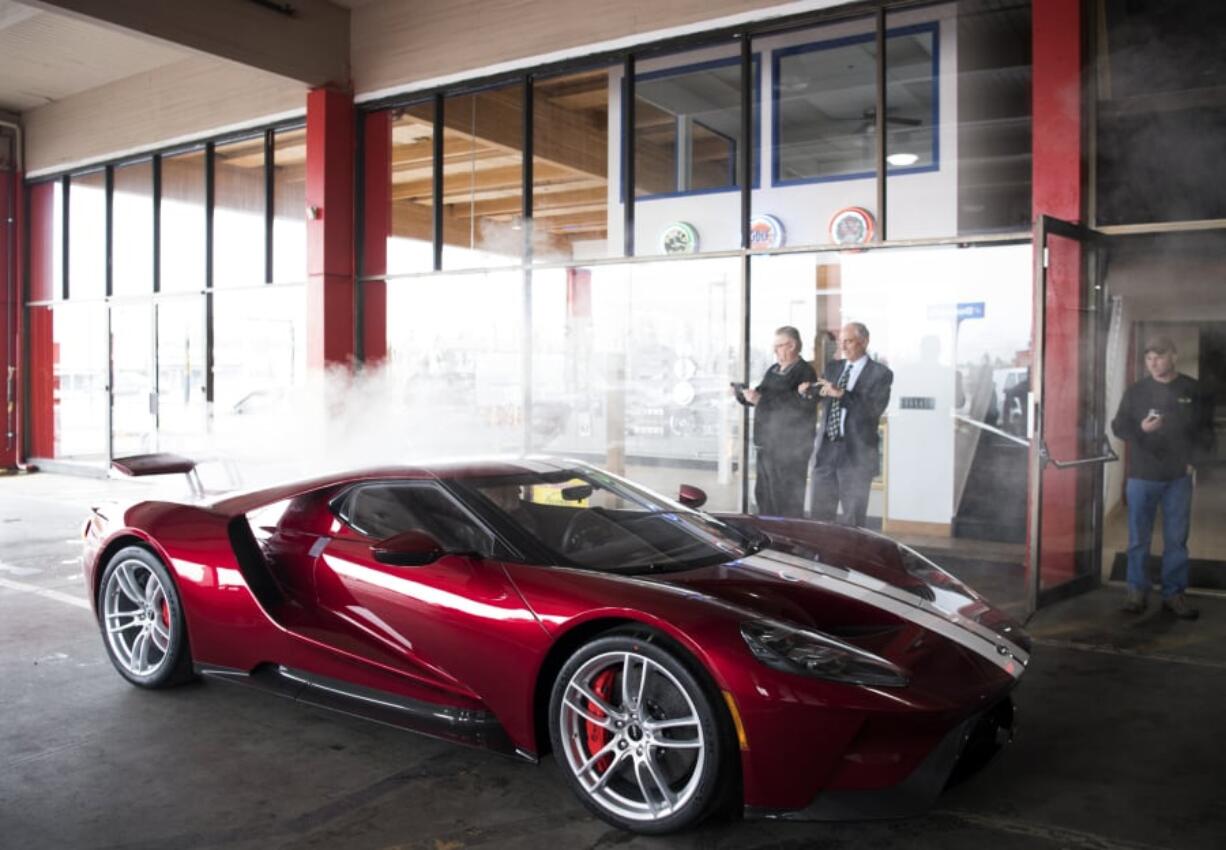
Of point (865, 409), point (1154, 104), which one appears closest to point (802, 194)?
point (865, 409)

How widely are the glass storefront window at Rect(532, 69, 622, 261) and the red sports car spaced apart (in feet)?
14.7

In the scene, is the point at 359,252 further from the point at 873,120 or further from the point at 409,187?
the point at 873,120

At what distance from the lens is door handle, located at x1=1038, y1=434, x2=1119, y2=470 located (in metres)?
5.38

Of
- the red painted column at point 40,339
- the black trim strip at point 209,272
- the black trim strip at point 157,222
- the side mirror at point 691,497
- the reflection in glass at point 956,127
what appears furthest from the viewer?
the red painted column at point 40,339

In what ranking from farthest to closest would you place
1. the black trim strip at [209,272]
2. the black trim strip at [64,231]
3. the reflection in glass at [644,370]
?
1. the black trim strip at [64,231]
2. the black trim strip at [209,272]
3. the reflection in glass at [644,370]

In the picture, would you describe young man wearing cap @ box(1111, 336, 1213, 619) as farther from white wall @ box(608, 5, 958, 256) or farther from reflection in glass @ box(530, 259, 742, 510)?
reflection in glass @ box(530, 259, 742, 510)

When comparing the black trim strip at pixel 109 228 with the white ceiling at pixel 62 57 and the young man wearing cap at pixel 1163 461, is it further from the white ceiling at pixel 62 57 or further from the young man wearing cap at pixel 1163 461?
the young man wearing cap at pixel 1163 461

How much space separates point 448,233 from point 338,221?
1.23 metres

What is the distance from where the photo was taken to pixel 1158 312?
11.5 meters

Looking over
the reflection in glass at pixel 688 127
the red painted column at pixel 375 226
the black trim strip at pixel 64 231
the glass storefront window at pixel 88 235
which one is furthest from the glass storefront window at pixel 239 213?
the reflection in glass at pixel 688 127

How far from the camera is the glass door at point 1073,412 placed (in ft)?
19.6

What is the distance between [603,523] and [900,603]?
1.02m

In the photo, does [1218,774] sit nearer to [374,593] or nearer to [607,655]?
[607,655]

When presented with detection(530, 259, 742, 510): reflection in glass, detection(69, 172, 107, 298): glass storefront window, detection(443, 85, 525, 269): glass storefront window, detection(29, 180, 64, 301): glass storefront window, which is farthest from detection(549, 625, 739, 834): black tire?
detection(29, 180, 64, 301): glass storefront window
